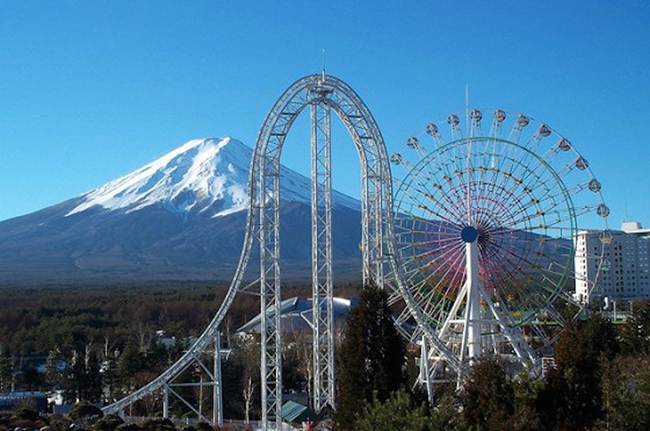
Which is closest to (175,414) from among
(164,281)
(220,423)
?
(220,423)

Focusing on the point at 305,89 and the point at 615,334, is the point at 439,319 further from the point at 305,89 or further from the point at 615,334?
the point at 305,89

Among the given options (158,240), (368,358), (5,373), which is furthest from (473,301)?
(158,240)

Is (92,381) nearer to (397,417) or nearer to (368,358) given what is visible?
(368,358)

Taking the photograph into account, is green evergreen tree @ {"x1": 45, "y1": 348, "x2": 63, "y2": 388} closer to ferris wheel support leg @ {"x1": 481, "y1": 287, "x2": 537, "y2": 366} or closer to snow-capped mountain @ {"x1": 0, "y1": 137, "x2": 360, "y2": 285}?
ferris wheel support leg @ {"x1": 481, "y1": 287, "x2": 537, "y2": 366}

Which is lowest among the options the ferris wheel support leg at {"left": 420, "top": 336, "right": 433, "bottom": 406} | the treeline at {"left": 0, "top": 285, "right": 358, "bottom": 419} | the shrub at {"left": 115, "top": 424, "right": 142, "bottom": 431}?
the treeline at {"left": 0, "top": 285, "right": 358, "bottom": 419}

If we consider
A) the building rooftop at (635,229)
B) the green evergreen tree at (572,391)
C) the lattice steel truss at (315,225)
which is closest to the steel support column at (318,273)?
the lattice steel truss at (315,225)

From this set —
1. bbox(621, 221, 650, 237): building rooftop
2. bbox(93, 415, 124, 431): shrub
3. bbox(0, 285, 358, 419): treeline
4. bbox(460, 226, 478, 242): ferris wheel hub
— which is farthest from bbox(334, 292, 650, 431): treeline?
bbox(621, 221, 650, 237): building rooftop
